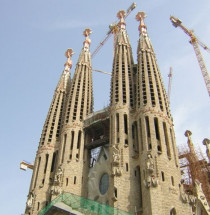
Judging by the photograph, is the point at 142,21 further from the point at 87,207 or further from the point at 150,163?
the point at 87,207

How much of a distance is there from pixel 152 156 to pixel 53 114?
20.2 meters

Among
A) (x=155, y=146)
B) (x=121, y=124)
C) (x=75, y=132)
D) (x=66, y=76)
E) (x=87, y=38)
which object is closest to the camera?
(x=155, y=146)

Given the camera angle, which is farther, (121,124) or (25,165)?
(25,165)

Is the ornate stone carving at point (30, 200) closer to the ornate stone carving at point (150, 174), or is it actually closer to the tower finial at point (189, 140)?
the ornate stone carving at point (150, 174)

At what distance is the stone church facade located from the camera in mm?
30906

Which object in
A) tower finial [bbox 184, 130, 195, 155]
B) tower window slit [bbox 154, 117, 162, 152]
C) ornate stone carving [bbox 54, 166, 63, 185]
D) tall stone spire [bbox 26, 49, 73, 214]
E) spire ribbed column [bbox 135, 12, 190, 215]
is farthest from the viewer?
tower finial [bbox 184, 130, 195, 155]

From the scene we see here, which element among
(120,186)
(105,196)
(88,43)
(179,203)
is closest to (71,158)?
(105,196)

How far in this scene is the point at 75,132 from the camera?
42375 millimetres

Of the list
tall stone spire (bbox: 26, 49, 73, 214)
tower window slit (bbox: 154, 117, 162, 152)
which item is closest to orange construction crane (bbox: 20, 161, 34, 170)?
tall stone spire (bbox: 26, 49, 73, 214)

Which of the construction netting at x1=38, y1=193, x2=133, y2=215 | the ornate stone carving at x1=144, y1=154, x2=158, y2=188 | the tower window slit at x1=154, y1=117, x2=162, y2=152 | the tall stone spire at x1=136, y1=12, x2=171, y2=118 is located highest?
the tall stone spire at x1=136, y1=12, x2=171, y2=118

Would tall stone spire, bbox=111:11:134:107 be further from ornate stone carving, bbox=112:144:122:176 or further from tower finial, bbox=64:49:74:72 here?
tower finial, bbox=64:49:74:72

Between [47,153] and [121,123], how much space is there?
1153 cm

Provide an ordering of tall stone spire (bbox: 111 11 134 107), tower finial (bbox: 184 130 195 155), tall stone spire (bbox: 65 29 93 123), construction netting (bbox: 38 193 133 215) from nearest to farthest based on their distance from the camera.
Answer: construction netting (bbox: 38 193 133 215) → tall stone spire (bbox: 111 11 134 107) → tall stone spire (bbox: 65 29 93 123) → tower finial (bbox: 184 130 195 155)

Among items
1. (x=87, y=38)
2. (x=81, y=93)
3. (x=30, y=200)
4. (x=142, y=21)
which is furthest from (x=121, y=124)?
(x=87, y=38)
